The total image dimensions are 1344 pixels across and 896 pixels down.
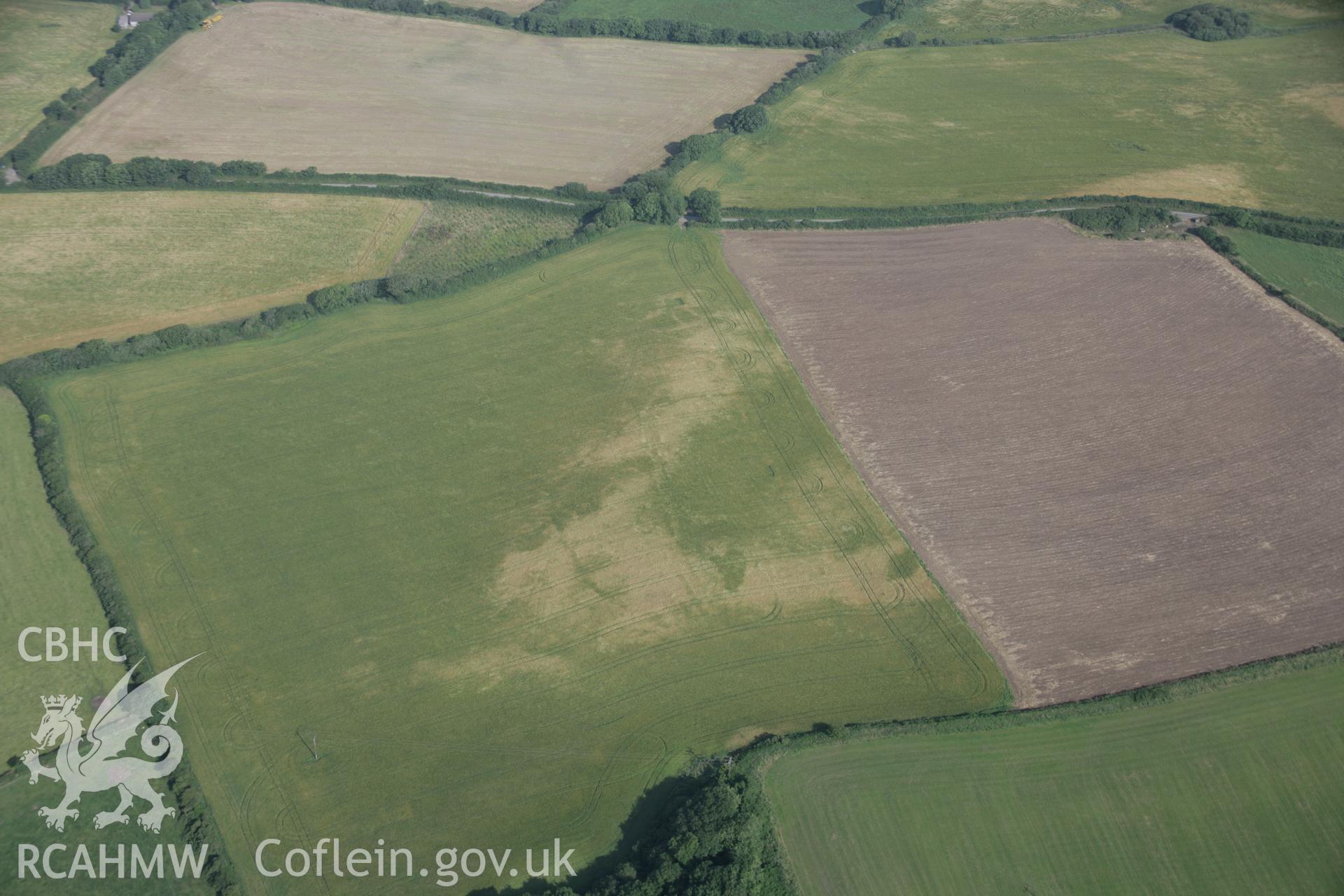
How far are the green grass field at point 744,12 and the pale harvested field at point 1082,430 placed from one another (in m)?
50.2

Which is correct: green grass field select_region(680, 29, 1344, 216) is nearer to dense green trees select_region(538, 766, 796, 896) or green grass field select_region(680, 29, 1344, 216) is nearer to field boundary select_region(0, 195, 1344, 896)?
field boundary select_region(0, 195, 1344, 896)

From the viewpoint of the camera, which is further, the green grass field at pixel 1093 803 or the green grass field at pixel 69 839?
the green grass field at pixel 1093 803

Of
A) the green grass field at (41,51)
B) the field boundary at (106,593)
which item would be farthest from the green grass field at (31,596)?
the green grass field at (41,51)

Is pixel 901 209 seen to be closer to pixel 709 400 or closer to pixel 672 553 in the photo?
pixel 709 400

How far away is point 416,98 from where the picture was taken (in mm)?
111188

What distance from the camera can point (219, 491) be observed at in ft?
222

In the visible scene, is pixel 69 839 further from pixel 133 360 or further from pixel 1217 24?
pixel 1217 24

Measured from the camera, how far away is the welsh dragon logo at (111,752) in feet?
168

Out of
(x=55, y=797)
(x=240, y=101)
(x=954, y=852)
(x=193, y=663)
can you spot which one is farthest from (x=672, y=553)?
(x=240, y=101)

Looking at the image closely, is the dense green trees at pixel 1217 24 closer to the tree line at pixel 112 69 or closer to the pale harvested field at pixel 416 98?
the pale harvested field at pixel 416 98

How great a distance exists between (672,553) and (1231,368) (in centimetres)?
4780

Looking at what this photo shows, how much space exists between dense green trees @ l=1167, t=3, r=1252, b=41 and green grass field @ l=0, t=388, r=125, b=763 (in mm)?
137046

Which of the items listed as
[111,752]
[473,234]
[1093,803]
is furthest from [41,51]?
[1093,803]

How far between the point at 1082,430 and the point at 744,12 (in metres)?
83.9
